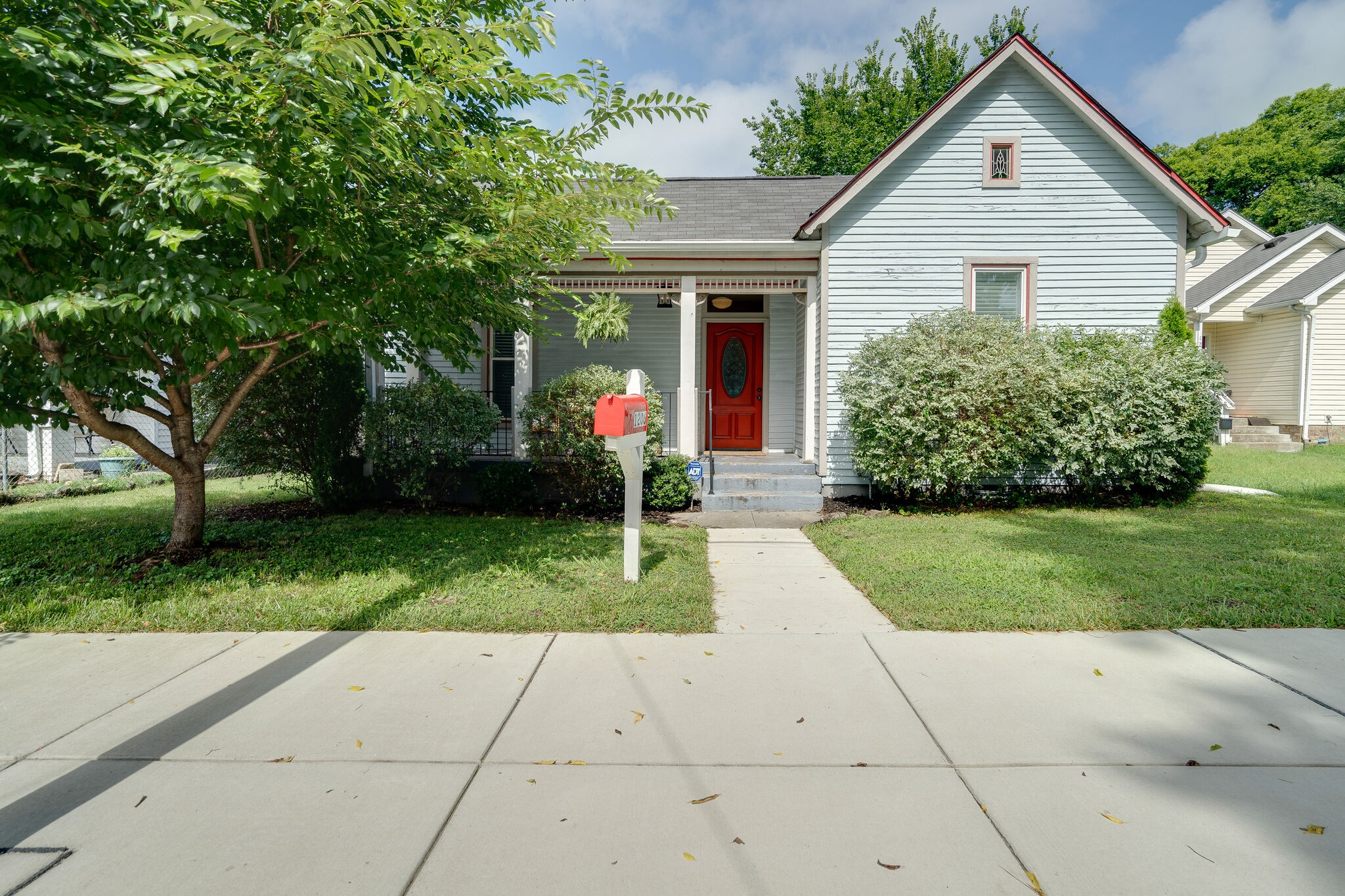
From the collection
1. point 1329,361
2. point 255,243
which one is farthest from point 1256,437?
point 255,243

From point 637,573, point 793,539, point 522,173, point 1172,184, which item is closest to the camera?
point 522,173

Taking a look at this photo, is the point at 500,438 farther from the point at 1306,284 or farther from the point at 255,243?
the point at 1306,284

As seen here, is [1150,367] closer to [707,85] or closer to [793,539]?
[793,539]

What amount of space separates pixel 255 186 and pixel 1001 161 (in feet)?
31.5

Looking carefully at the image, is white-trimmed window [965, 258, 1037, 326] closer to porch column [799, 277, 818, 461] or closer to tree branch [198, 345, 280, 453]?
porch column [799, 277, 818, 461]

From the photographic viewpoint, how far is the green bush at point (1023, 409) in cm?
Answer: 807

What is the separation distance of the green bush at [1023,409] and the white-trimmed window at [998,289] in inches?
42.3

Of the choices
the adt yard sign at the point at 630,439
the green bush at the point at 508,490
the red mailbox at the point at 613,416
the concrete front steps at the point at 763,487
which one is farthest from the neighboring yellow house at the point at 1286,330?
the red mailbox at the point at 613,416

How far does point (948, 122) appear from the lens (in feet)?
30.8

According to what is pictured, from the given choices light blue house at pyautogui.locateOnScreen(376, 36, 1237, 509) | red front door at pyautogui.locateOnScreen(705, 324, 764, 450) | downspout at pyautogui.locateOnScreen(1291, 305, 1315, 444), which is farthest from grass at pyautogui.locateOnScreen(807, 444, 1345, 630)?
downspout at pyautogui.locateOnScreen(1291, 305, 1315, 444)

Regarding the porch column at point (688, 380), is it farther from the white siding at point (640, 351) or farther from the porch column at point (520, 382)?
the porch column at point (520, 382)

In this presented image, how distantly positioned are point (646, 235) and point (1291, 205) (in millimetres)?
35610

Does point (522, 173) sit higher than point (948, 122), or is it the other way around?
point (948, 122)

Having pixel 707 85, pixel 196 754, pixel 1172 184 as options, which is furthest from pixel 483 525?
pixel 707 85
